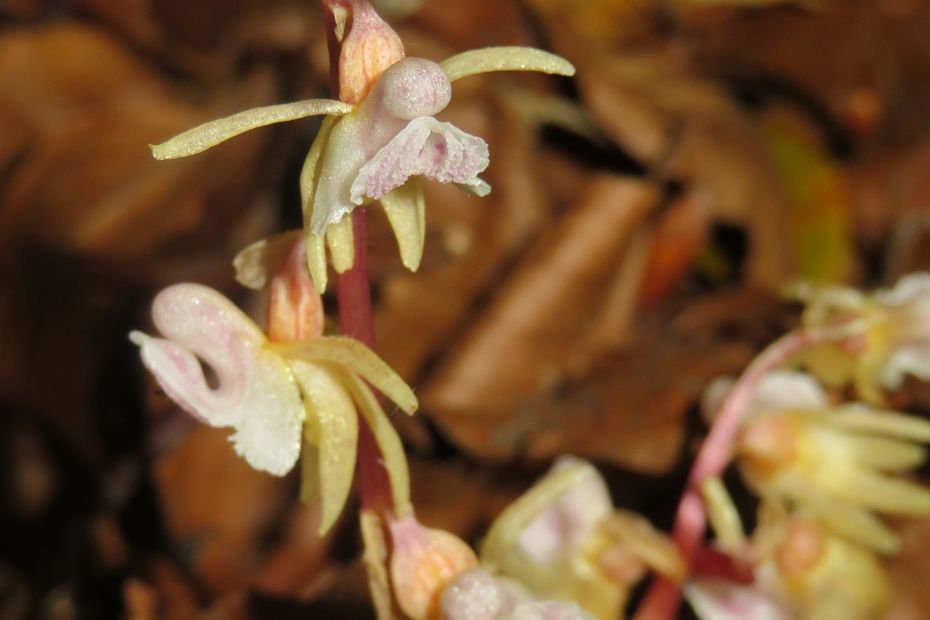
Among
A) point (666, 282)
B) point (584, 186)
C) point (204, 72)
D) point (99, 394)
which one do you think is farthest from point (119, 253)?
point (666, 282)

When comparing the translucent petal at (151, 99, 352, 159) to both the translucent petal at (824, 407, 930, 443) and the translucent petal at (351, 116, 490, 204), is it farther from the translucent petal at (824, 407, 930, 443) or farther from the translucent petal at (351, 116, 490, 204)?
the translucent petal at (824, 407, 930, 443)

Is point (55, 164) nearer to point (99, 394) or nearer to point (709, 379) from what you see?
point (99, 394)

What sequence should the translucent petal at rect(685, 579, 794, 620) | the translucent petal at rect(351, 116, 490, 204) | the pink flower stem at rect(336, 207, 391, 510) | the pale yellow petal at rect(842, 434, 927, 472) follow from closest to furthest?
1. the translucent petal at rect(351, 116, 490, 204)
2. the pink flower stem at rect(336, 207, 391, 510)
3. the translucent petal at rect(685, 579, 794, 620)
4. the pale yellow petal at rect(842, 434, 927, 472)

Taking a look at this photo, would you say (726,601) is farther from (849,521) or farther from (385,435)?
(385,435)

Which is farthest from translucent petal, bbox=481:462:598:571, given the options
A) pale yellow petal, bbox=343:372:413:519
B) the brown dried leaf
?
the brown dried leaf

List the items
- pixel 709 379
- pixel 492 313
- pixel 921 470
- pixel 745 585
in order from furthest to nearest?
pixel 492 313 → pixel 709 379 → pixel 921 470 → pixel 745 585
